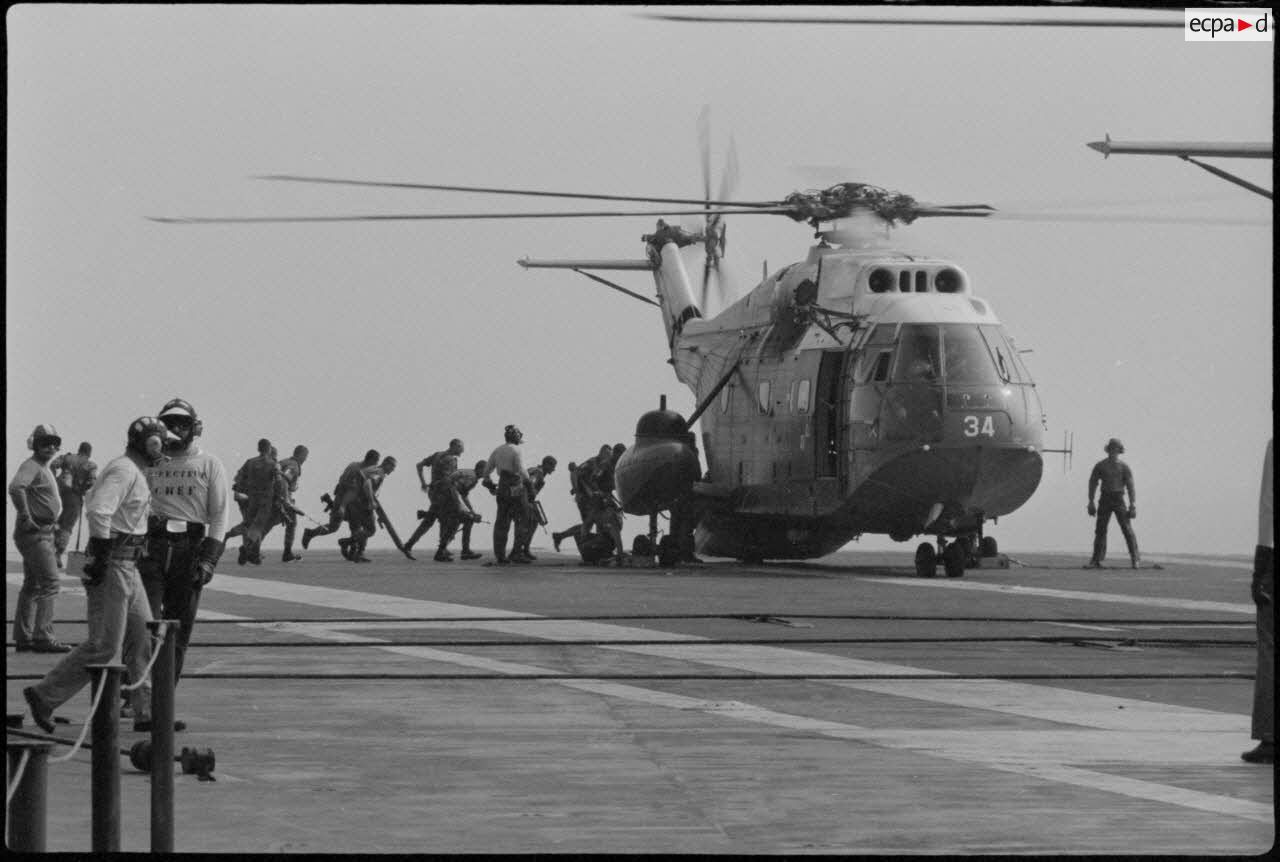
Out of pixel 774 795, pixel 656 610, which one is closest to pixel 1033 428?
pixel 656 610

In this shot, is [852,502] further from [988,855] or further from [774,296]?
[988,855]

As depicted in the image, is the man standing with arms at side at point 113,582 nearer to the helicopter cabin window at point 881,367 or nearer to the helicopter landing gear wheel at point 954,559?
the helicopter cabin window at point 881,367

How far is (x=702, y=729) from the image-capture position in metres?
12.7

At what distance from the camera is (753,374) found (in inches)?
1284

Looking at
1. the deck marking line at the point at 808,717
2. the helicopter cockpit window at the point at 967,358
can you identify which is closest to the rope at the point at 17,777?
the deck marking line at the point at 808,717

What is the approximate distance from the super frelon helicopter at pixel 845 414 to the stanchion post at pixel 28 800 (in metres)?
18.0

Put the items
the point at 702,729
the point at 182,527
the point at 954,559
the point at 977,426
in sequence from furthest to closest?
the point at 954,559 < the point at 977,426 < the point at 182,527 < the point at 702,729

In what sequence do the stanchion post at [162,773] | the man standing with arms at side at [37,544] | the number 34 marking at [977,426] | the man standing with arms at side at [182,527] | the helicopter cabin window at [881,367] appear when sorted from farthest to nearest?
the helicopter cabin window at [881,367] → the number 34 marking at [977,426] → the man standing with arms at side at [37,544] → the man standing with arms at side at [182,527] → the stanchion post at [162,773]

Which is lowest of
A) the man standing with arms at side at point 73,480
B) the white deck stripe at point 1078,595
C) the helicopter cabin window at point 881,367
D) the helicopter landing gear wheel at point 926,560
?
the white deck stripe at point 1078,595

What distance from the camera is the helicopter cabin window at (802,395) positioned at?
30969mm

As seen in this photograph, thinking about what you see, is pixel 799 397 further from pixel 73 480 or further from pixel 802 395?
pixel 73 480

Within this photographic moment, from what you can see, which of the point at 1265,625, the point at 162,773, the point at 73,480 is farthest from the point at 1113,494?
the point at 162,773

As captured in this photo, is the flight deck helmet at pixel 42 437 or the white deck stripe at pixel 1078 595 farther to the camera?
the white deck stripe at pixel 1078 595

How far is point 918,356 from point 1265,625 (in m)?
17.4
